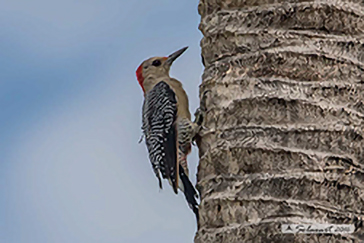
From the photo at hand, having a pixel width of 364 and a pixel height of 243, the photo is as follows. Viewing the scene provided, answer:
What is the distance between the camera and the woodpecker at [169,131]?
5.86 meters

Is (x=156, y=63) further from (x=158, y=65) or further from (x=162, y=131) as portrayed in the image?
(x=162, y=131)

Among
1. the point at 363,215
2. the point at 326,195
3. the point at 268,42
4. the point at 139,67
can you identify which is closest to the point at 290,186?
the point at 326,195

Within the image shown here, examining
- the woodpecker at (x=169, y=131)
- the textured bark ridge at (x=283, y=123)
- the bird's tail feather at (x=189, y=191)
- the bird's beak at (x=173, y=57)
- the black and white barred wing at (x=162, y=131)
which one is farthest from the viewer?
the bird's beak at (x=173, y=57)

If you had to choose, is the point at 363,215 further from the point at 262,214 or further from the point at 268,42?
the point at 268,42

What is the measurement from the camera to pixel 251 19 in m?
3.22

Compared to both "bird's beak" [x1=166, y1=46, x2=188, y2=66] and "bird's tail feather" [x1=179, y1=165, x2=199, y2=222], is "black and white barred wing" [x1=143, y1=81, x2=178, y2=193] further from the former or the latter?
"bird's beak" [x1=166, y1=46, x2=188, y2=66]

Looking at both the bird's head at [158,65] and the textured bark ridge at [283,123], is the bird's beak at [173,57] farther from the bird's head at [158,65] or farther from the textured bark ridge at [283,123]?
the textured bark ridge at [283,123]

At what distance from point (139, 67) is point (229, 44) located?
13.8 ft

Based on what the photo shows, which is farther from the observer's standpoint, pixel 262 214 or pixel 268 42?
pixel 268 42

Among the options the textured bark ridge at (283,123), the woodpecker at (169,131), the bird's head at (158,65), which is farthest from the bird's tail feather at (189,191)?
the textured bark ridge at (283,123)

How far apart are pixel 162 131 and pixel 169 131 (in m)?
0.09

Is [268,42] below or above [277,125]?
above

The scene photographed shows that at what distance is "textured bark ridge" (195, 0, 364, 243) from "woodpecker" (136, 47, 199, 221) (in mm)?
2268

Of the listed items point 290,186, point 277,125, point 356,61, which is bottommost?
point 290,186
